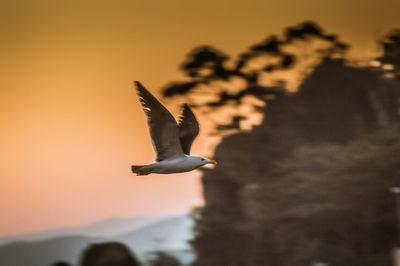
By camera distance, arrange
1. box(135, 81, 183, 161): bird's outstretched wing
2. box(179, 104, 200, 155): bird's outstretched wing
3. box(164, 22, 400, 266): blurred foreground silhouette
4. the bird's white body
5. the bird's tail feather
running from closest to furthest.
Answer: box(135, 81, 183, 161): bird's outstretched wing
the bird's tail feather
the bird's white body
box(179, 104, 200, 155): bird's outstretched wing
box(164, 22, 400, 266): blurred foreground silhouette

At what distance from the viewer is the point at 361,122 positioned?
1559 centimetres

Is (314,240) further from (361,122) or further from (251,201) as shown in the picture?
(361,122)

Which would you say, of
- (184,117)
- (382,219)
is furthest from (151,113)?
(382,219)

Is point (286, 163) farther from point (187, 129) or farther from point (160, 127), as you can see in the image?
point (160, 127)

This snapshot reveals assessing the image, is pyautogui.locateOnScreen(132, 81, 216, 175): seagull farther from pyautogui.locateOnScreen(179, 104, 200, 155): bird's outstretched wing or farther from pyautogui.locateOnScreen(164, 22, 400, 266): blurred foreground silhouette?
pyautogui.locateOnScreen(164, 22, 400, 266): blurred foreground silhouette

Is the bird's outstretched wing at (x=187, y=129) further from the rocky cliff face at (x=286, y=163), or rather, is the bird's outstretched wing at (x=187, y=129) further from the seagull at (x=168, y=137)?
the rocky cliff face at (x=286, y=163)

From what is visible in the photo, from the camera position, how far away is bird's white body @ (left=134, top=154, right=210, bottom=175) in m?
5.73

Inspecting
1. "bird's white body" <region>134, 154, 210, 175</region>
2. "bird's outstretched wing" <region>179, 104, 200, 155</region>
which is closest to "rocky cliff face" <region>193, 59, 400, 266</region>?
"bird's outstretched wing" <region>179, 104, 200, 155</region>

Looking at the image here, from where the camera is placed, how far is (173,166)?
579 centimetres

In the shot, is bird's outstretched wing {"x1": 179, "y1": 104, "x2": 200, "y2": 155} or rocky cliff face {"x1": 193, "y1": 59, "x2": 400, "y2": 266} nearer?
bird's outstretched wing {"x1": 179, "y1": 104, "x2": 200, "y2": 155}

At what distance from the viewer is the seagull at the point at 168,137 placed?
214 inches

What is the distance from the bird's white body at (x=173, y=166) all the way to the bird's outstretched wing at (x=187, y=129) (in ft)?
0.89

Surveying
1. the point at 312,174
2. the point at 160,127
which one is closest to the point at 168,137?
the point at 160,127

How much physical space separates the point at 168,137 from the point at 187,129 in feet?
1.62
